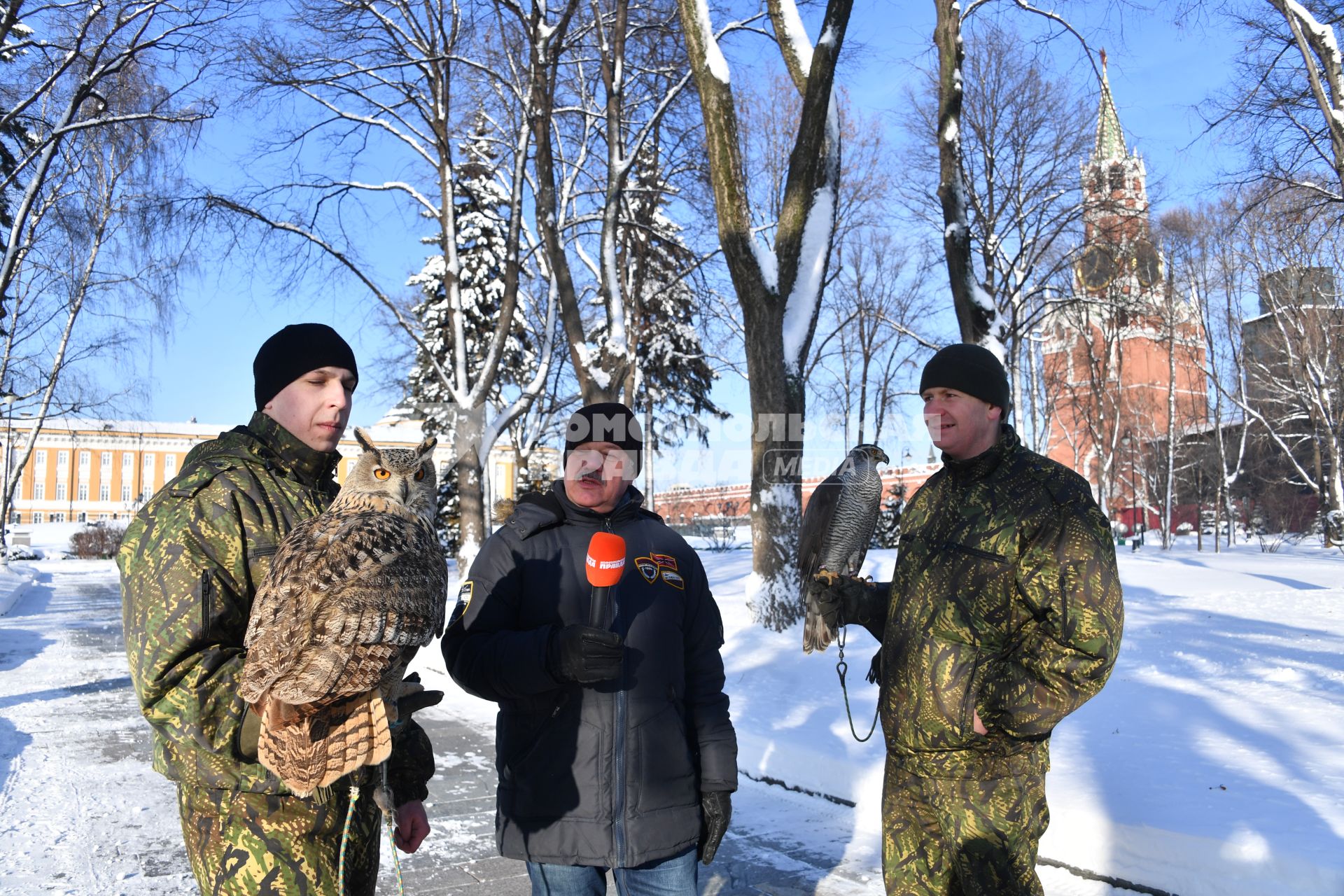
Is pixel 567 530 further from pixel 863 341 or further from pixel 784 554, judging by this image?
pixel 863 341

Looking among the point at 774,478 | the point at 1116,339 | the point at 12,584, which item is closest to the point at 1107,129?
the point at 1116,339

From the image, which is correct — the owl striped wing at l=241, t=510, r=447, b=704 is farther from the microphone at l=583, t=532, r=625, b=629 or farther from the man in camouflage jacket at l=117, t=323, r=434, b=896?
the microphone at l=583, t=532, r=625, b=629

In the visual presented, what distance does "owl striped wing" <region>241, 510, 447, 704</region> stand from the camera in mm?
1823

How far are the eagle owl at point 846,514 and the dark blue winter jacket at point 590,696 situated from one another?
2.87 meters

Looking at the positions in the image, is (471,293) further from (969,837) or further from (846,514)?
(969,837)

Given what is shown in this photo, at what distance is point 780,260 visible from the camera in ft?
35.8

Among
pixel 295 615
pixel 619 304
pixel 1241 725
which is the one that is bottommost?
pixel 1241 725

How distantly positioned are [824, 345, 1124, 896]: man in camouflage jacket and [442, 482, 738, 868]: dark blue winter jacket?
2.00ft

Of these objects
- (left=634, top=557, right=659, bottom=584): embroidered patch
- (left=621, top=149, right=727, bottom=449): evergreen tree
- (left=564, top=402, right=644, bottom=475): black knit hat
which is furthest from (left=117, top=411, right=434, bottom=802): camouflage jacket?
(left=621, top=149, right=727, bottom=449): evergreen tree

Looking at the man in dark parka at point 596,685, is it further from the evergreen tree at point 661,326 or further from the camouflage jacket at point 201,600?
the evergreen tree at point 661,326

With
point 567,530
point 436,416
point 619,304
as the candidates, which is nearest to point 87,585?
point 436,416

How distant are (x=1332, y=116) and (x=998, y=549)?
6.85 meters

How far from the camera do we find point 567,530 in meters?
2.88

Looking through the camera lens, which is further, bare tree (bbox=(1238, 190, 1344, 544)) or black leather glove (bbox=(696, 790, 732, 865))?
bare tree (bbox=(1238, 190, 1344, 544))
